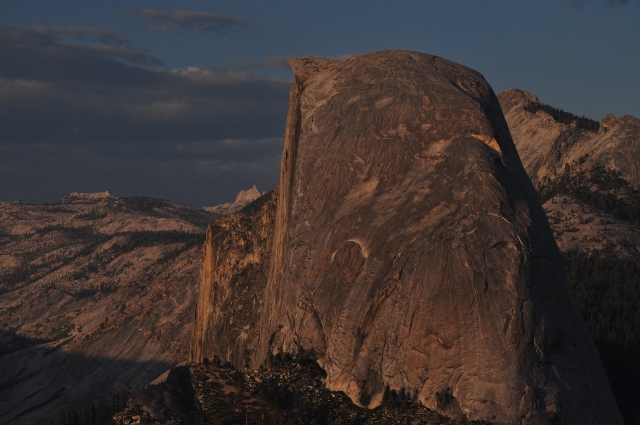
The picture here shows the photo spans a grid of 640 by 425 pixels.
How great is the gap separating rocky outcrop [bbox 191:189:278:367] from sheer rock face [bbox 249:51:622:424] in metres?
13.6

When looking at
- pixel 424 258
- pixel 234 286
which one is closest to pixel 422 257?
pixel 424 258

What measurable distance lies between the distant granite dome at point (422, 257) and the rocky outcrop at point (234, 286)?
35.6ft

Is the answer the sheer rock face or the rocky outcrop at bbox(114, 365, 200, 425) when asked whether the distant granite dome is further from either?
the rocky outcrop at bbox(114, 365, 200, 425)

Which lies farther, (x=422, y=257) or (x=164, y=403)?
(x=164, y=403)

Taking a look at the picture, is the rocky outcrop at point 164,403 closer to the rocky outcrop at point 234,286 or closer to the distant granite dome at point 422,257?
the distant granite dome at point 422,257

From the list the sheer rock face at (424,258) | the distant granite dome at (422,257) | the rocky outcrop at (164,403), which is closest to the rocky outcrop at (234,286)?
the distant granite dome at (422,257)

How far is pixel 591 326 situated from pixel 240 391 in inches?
3229

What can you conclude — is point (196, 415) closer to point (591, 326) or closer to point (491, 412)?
point (491, 412)

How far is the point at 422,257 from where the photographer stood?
292 ft

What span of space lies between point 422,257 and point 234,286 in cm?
4270

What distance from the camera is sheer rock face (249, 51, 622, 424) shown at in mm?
85500

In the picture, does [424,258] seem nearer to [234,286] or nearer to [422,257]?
[422,257]

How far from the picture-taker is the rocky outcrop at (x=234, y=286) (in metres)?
122

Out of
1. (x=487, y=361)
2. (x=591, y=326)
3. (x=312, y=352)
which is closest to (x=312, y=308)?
(x=312, y=352)
